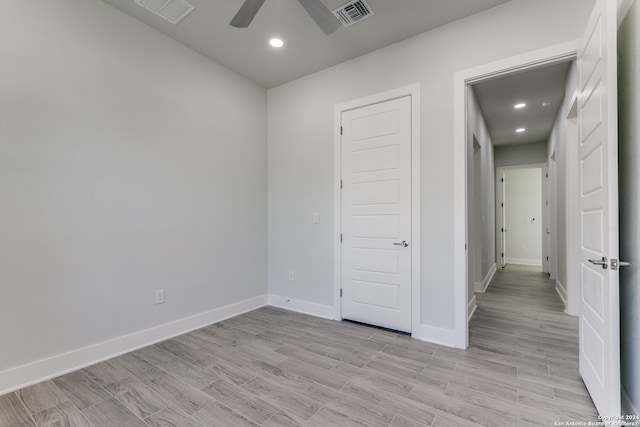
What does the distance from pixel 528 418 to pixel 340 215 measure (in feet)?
7.41

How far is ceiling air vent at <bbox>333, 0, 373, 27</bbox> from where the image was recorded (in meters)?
2.44

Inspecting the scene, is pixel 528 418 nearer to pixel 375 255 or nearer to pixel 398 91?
pixel 375 255

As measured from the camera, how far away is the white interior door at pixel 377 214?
2.94m

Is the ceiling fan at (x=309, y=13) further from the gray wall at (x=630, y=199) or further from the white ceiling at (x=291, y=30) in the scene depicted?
the gray wall at (x=630, y=199)

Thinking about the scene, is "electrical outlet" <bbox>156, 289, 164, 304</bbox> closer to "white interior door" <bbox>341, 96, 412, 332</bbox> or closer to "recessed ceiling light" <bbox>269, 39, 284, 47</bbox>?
"white interior door" <bbox>341, 96, 412, 332</bbox>

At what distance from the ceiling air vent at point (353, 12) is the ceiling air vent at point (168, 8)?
4.14 feet

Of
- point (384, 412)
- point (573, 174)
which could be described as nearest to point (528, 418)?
point (384, 412)

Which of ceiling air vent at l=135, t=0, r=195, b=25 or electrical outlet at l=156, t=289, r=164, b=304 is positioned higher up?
ceiling air vent at l=135, t=0, r=195, b=25

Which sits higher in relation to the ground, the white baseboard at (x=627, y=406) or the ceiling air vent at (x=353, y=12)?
the ceiling air vent at (x=353, y=12)

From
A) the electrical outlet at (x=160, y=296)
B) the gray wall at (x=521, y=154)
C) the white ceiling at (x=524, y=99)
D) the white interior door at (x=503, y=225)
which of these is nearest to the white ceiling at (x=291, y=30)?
the white ceiling at (x=524, y=99)

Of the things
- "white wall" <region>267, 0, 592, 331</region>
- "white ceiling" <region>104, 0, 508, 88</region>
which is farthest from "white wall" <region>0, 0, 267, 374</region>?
"white wall" <region>267, 0, 592, 331</region>

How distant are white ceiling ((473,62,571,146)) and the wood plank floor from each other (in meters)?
2.42

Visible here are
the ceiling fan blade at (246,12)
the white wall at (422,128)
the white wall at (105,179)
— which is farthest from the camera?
the white wall at (422,128)

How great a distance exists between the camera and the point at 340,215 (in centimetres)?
338
